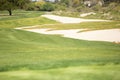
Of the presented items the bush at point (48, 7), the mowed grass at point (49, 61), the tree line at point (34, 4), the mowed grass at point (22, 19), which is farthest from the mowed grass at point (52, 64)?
the bush at point (48, 7)

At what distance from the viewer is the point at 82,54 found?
2.81m

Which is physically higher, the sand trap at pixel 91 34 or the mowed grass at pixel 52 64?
the mowed grass at pixel 52 64

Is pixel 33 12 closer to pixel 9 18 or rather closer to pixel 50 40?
pixel 9 18

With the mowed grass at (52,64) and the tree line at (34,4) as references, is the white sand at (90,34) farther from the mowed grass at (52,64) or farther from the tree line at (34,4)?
the mowed grass at (52,64)

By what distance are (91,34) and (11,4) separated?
1.69m

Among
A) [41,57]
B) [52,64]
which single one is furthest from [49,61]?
[41,57]

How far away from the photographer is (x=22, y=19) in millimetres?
4656

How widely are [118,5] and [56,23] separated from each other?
1.61m

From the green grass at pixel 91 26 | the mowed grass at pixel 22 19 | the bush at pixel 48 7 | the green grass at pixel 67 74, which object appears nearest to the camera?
the green grass at pixel 67 74

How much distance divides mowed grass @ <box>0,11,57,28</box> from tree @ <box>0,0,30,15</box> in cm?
11

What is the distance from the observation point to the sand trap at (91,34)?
423cm

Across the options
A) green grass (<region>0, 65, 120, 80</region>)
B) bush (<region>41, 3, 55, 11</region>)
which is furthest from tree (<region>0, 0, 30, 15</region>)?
green grass (<region>0, 65, 120, 80</region>)

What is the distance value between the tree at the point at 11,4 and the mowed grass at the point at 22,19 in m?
0.11

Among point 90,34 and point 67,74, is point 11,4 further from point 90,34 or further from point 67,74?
point 67,74
